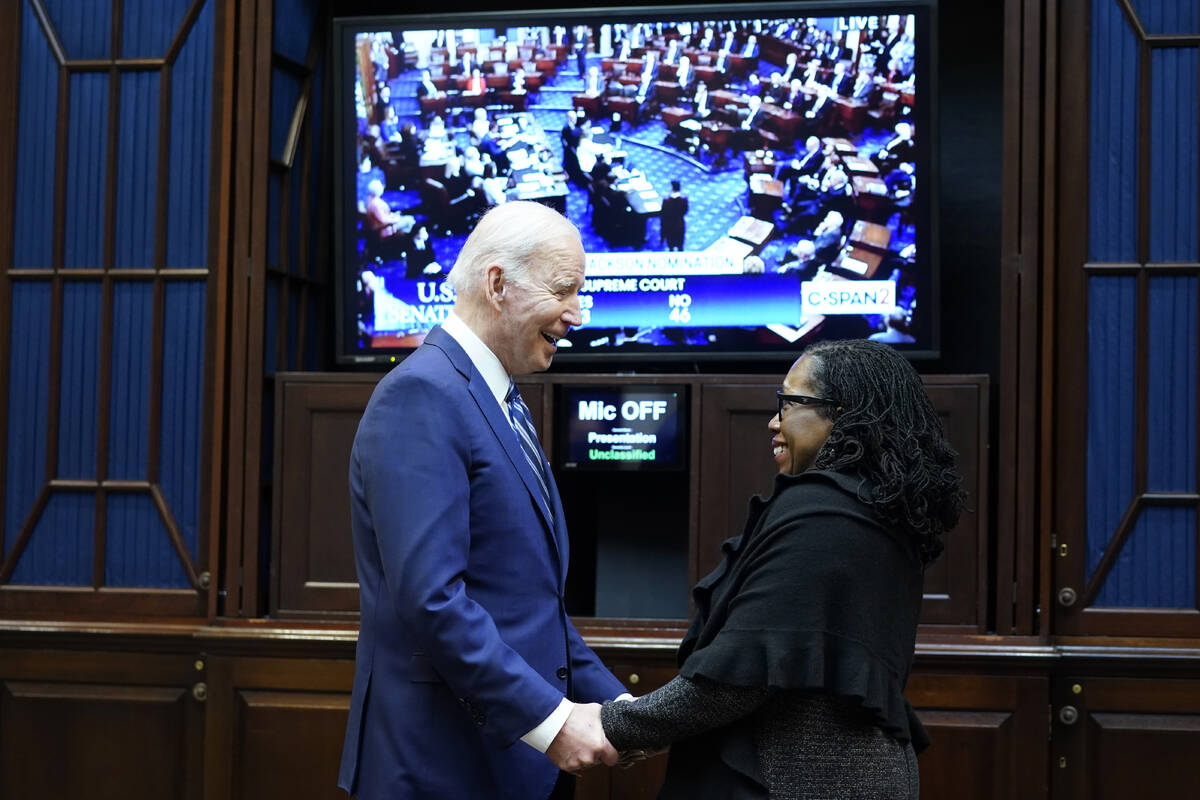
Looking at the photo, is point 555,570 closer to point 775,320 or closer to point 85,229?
point 775,320

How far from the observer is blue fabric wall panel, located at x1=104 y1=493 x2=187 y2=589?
147 inches

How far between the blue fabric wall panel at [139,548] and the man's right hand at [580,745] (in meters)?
2.01

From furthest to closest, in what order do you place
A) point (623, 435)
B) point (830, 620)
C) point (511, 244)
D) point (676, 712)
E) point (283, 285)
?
1. point (283, 285)
2. point (623, 435)
3. point (511, 244)
4. point (676, 712)
5. point (830, 620)

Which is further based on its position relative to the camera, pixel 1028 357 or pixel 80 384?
pixel 80 384

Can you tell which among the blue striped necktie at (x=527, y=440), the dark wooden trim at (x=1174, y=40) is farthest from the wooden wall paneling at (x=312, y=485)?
the dark wooden trim at (x=1174, y=40)

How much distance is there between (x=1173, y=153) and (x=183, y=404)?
2782 millimetres

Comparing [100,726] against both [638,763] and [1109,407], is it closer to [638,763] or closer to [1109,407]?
[638,763]

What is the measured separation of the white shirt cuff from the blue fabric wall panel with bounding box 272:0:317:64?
2.43 m

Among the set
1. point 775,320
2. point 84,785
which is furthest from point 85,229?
point 775,320

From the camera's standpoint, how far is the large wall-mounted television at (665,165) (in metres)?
3.72

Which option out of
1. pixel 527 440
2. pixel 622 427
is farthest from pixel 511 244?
pixel 622 427

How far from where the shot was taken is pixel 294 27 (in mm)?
3979

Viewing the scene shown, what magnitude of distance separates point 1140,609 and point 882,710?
6.11 ft

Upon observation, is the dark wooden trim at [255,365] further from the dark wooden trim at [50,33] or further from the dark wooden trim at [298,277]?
the dark wooden trim at [50,33]
